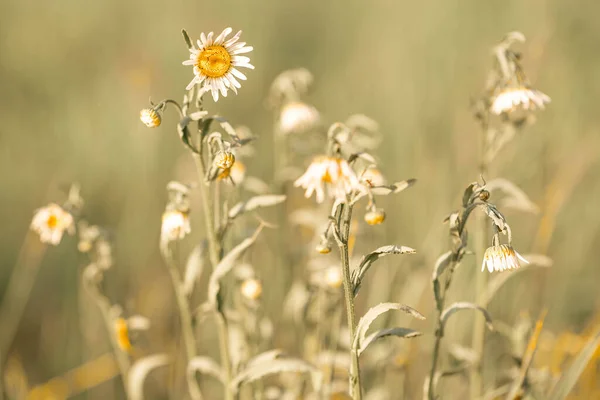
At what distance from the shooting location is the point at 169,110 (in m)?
6.41

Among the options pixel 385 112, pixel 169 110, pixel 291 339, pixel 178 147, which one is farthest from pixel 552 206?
pixel 169 110

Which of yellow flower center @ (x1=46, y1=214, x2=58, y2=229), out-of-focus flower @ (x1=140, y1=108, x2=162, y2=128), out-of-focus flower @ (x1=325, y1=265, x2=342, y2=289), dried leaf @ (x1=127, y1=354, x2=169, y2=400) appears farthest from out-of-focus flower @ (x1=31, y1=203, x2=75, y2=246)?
out-of-focus flower @ (x1=325, y1=265, x2=342, y2=289)

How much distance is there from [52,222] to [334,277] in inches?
51.0

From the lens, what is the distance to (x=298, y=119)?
370cm

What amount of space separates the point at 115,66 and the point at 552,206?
446 cm

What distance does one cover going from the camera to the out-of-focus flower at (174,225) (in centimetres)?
272

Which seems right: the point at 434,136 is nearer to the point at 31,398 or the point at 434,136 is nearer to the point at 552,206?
the point at 552,206

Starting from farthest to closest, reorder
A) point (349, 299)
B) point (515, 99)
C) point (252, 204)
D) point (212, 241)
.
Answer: point (515, 99) → point (252, 204) → point (212, 241) → point (349, 299)

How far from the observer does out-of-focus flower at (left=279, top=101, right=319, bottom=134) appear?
369 cm

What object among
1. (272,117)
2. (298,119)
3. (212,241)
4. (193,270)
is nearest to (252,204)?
(212,241)

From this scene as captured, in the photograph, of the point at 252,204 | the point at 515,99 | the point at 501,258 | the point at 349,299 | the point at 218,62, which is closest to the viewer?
the point at 349,299

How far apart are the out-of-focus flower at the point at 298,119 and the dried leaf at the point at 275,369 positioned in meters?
1.46

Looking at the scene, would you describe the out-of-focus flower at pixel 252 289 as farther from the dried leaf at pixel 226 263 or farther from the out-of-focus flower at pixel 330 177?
the out-of-focus flower at pixel 330 177

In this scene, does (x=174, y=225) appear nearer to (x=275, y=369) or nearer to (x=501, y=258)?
(x=275, y=369)
